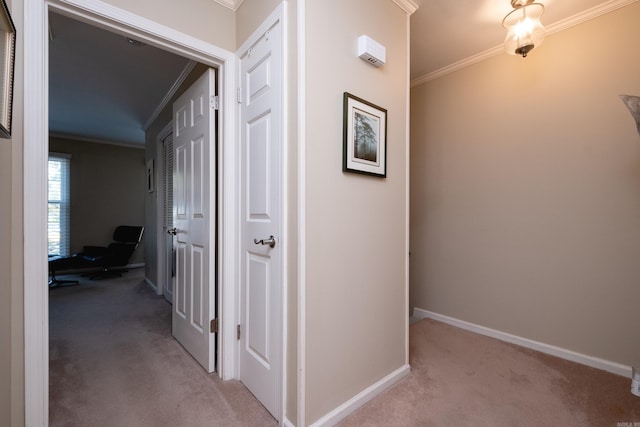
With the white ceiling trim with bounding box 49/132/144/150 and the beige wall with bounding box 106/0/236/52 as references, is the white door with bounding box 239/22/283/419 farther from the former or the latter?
the white ceiling trim with bounding box 49/132/144/150

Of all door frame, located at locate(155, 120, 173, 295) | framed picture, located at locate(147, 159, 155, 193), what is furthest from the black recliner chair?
door frame, located at locate(155, 120, 173, 295)

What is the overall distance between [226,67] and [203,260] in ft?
4.26

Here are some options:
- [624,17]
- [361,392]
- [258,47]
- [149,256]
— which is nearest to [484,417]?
[361,392]

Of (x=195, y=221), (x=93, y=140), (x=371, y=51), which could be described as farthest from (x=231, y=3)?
(x=93, y=140)

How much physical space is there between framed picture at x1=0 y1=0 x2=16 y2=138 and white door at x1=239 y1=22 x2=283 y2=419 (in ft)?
3.08

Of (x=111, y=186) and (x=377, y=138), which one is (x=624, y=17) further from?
(x=111, y=186)

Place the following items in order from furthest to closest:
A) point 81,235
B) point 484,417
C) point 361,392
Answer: point 81,235, point 361,392, point 484,417

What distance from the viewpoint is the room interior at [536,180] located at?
1.88m

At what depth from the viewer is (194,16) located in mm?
1665

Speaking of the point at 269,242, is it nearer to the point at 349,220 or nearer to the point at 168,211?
the point at 349,220

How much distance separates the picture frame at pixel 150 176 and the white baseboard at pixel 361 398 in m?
3.82

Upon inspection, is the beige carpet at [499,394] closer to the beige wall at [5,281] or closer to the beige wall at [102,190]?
the beige wall at [5,281]

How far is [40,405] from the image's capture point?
3.95ft

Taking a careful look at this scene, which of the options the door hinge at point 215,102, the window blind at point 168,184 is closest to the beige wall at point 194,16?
the door hinge at point 215,102
